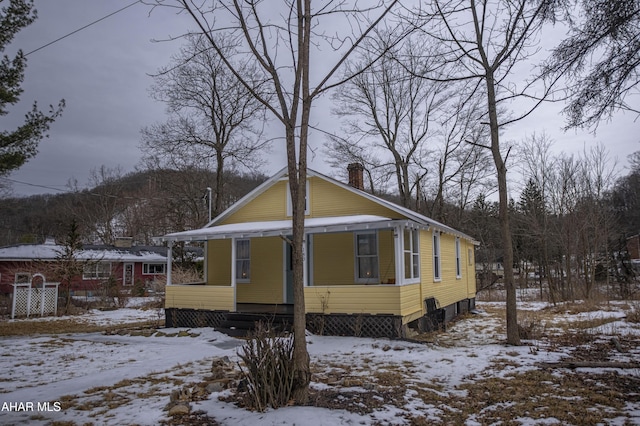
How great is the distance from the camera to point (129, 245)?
3441cm

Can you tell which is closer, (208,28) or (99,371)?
(208,28)

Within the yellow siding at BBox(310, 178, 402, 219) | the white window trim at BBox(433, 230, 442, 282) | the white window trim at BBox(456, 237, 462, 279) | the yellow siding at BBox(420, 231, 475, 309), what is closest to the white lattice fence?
the yellow siding at BBox(310, 178, 402, 219)

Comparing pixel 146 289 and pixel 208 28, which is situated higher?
pixel 208 28

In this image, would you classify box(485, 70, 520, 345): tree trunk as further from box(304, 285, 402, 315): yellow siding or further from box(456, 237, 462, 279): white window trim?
box(456, 237, 462, 279): white window trim

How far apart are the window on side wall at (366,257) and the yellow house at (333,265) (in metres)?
0.03

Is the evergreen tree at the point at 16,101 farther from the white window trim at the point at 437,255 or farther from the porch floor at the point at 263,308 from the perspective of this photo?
the white window trim at the point at 437,255

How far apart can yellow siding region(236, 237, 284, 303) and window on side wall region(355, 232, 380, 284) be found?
8.34 ft

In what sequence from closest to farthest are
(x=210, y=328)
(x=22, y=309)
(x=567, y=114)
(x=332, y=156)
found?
(x=567, y=114), (x=210, y=328), (x=22, y=309), (x=332, y=156)

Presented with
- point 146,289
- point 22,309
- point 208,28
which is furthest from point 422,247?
point 146,289

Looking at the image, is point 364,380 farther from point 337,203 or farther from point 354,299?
point 337,203

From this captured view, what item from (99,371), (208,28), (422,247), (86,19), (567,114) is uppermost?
(86,19)

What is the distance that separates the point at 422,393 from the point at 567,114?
4726mm

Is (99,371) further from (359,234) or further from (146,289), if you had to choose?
(146,289)

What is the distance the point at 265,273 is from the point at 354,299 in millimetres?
4310
